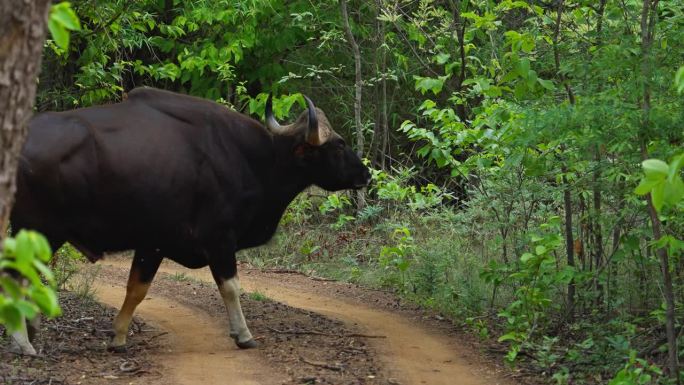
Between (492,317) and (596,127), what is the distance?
3.46 m

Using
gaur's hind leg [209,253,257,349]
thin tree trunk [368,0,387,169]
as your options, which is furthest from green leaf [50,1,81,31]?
thin tree trunk [368,0,387,169]

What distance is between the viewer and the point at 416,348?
31.7 feet

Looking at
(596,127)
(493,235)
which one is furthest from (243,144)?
(493,235)

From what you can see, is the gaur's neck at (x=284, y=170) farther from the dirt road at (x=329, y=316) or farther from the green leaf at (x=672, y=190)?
the green leaf at (x=672, y=190)

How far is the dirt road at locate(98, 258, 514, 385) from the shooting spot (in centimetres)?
836

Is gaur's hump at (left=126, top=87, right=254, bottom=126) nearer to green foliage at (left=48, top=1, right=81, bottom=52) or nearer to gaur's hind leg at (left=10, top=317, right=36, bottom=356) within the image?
gaur's hind leg at (left=10, top=317, right=36, bottom=356)

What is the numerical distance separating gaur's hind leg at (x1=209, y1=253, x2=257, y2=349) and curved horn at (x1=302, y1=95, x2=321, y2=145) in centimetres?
145

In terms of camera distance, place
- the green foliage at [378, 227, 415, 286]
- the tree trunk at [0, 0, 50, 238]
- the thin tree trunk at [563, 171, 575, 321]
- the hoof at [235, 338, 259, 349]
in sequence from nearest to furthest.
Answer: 1. the tree trunk at [0, 0, 50, 238]
2. the hoof at [235, 338, 259, 349]
3. the thin tree trunk at [563, 171, 575, 321]
4. the green foliage at [378, 227, 415, 286]

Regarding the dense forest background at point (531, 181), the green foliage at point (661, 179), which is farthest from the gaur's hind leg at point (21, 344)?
the green foliage at point (661, 179)

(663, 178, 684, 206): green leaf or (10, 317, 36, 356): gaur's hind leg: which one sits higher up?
(663, 178, 684, 206): green leaf

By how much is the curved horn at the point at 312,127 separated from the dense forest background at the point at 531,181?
1.08 meters

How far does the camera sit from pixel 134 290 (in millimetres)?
9266

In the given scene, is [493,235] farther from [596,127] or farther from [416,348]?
[596,127]

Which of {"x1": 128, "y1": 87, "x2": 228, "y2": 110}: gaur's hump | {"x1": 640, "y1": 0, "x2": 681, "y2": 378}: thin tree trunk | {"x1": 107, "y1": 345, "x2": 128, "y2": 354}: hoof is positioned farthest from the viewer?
{"x1": 128, "y1": 87, "x2": 228, "y2": 110}: gaur's hump
